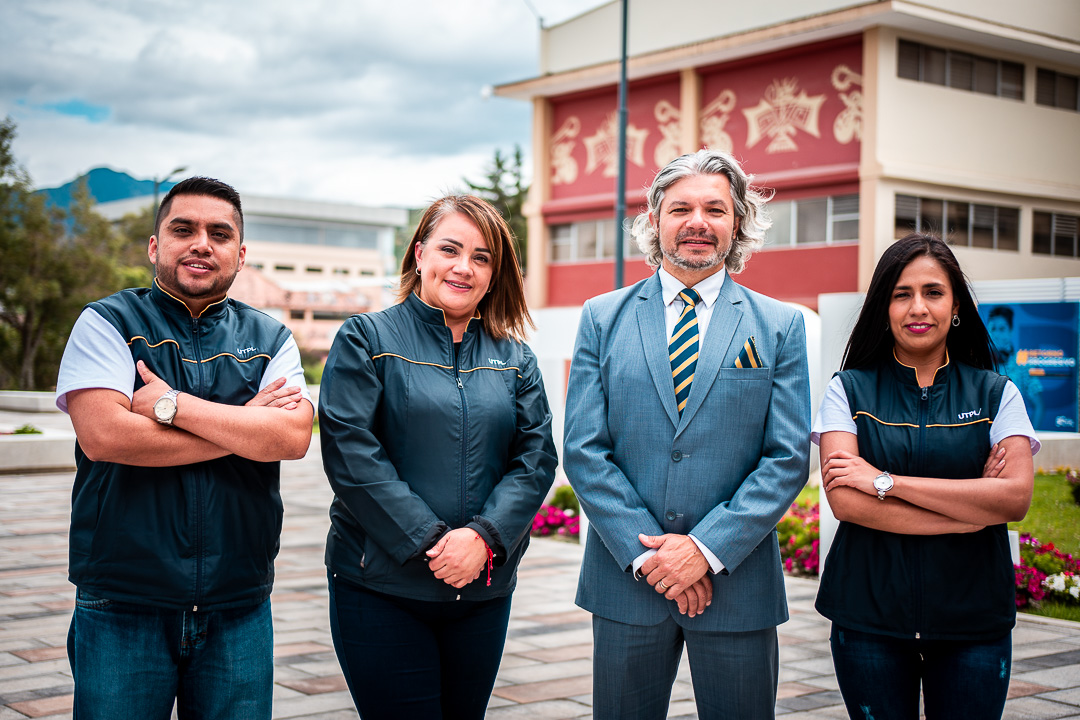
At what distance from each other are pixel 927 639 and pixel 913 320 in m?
0.97

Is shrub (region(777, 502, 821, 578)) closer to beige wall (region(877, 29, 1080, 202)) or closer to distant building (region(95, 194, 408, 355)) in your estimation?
beige wall (region(877, 29, 1080, 202))

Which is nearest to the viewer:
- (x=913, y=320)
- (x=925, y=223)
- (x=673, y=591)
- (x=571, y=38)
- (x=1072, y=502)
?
(x=673, y=591)

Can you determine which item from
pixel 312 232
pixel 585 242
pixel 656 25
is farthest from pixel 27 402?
pixel 312 232

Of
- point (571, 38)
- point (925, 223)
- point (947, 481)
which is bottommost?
point (947, 481)

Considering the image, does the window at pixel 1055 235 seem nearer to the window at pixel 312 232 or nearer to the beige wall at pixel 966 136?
the beige wall at pixel 966 136

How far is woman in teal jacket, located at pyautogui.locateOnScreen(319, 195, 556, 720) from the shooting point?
2951mm

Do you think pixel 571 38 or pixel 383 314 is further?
pixel 571 38

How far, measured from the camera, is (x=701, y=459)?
10.1 ft

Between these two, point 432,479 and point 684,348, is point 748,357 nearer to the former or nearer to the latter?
point 684,348

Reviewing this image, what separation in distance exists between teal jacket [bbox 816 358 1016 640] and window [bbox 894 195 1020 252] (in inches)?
807

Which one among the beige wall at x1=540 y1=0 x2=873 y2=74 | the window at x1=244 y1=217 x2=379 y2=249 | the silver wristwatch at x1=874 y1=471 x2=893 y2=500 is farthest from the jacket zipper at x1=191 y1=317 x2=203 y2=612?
the window at x1=244 y1=217 x2=379 y2=249

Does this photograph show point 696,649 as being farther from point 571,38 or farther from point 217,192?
point 571,38

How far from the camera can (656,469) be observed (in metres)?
3.11

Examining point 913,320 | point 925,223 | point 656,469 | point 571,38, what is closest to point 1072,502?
point 913,320
